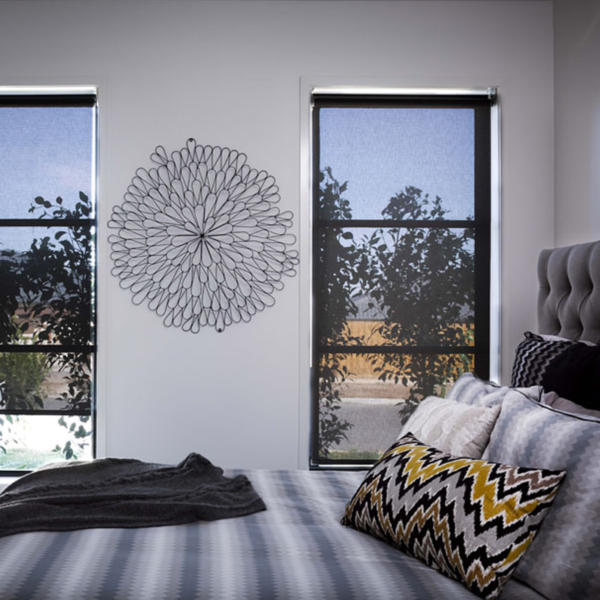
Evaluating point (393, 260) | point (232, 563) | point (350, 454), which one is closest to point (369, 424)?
point (350, 454)

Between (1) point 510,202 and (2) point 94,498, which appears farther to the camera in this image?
(1) point 510,202

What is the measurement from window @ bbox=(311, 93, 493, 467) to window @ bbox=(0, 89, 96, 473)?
123 centimetres

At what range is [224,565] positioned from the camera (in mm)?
1418

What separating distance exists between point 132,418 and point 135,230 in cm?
96

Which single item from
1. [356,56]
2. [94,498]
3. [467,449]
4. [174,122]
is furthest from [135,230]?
[467,449]

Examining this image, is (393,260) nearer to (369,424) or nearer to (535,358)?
(369,424)

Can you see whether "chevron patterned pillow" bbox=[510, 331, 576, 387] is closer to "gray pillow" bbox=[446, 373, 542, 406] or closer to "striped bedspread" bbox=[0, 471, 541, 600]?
"gray pillow" bbox=[446, 373, 542, 406]

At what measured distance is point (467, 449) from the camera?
1700 mm

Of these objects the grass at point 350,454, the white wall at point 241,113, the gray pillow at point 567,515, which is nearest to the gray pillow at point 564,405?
the gray pillow at point 567,515

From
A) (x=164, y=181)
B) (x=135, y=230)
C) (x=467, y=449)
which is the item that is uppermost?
(x=164, y=181)

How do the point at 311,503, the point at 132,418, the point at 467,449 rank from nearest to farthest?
the point at 467,449 → the point at 311,503 → the point at 132,418

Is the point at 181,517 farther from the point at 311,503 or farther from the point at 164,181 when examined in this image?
the point at 164,181

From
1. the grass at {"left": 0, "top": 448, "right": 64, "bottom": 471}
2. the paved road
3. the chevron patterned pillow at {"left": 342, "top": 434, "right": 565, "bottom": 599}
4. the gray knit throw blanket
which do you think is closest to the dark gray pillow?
the chevron patterned pillow at {"left": 342, "top": 434, "right": 565, "bottom": 599}

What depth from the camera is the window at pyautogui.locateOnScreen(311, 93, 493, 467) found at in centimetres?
333
